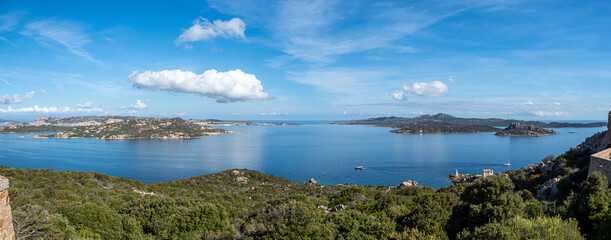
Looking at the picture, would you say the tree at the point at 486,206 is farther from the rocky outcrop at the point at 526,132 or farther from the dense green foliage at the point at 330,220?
the rocky outcrop at the point at 526,132

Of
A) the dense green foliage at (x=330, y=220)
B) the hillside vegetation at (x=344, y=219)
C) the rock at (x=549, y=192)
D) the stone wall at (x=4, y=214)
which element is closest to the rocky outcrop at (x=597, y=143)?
the hillside vegetation at (x=344, y=219)

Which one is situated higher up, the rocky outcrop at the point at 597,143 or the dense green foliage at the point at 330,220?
the rocky outcrop at the point at 597,143

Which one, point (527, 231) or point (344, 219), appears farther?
point (344, 219)

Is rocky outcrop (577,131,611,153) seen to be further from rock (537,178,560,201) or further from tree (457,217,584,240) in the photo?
tree (457,217,584,240)

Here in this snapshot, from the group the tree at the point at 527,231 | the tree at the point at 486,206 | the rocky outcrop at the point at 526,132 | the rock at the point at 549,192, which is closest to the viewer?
the tree at the point at 527,231

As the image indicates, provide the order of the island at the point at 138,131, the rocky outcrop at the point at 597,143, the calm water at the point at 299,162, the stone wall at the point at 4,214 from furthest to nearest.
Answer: the island at the point at 138,131 → the calm water at the point at 299,162 → the rocky outcrop at the point at 597,143 → the stone wall at the point at 4,214

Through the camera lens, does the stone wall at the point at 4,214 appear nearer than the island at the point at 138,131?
Yes

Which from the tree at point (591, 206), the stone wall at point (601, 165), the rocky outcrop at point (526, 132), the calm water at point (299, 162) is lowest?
the calm water at point (299, 162)

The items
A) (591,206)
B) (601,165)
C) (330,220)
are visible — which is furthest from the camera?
(601,165)

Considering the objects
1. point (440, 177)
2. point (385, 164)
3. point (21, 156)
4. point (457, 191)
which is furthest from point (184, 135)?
point (457, 191)

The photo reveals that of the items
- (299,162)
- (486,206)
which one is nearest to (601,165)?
(486,206)

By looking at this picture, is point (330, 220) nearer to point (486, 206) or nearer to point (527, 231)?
point (486, 206)
